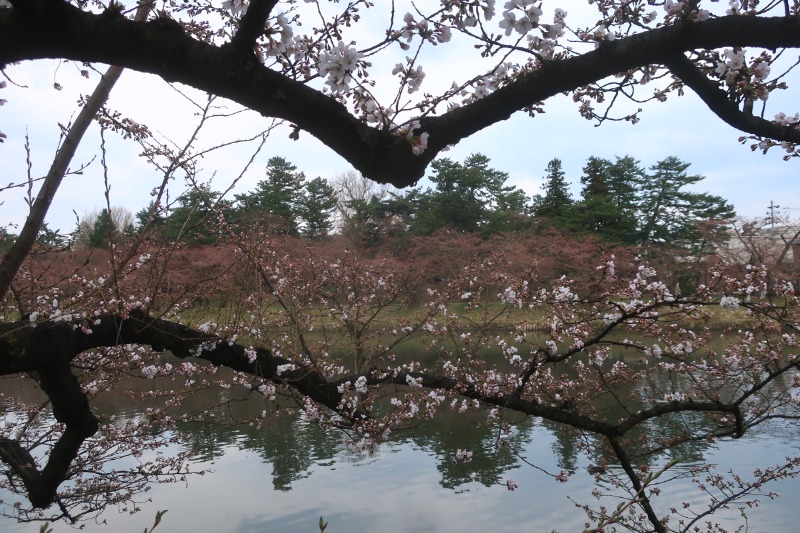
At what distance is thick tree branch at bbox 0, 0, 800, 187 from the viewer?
1.20m

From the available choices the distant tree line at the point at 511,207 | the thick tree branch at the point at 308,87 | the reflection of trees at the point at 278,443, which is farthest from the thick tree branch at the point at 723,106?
the distant tree line at the point at 511,207

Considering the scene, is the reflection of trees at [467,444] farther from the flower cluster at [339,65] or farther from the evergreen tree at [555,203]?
the evergreen tree at [555,203]

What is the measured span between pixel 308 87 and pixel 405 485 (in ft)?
23.8

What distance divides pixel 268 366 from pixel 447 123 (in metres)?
2.54

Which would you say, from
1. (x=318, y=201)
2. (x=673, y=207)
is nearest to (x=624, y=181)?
(x=673, y=207)

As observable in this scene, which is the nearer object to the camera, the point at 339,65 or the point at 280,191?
the point at 339,65

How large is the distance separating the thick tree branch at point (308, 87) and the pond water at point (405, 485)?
451 cm

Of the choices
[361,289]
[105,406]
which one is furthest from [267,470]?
[105,406]

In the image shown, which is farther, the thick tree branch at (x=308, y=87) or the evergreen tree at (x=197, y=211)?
the evergreen tree at (x=197, y=211)

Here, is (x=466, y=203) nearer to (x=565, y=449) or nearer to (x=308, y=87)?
(x=565, y=449)

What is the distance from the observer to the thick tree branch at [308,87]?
120 centimetres

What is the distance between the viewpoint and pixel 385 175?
1439 mm

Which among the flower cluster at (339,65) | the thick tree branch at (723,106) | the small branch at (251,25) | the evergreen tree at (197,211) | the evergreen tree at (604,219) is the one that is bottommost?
the thick tree branch at (723,106)

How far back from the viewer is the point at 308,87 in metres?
1.33
